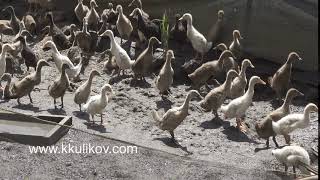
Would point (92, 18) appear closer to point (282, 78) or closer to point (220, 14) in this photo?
point (220, 14)

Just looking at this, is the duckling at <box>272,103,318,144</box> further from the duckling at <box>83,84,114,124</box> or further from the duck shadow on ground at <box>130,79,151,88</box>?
the duck shadow on ground at <box>130,79,151,88</box>

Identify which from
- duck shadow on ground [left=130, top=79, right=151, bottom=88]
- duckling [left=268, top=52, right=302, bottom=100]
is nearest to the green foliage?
duck shadow on ground [left=130, top=79, right=151, bottom=88]

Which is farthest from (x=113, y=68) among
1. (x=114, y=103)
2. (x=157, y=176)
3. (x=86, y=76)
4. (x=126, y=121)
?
(x=157, y=176)

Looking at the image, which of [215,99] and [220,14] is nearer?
[215,99]

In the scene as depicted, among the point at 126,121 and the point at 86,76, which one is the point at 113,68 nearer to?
the point at 86,76

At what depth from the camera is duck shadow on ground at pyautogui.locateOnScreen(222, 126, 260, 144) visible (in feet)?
28.3

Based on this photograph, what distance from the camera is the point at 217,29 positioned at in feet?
38.1

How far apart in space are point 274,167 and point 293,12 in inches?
163

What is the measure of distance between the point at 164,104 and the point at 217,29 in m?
2.45

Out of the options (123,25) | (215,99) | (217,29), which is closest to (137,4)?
(123,25)

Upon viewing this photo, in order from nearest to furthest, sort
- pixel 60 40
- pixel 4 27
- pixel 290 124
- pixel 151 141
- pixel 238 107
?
pixel 290 124 < pixel 151 141 < pixel 238 107 < pixel 60 40 < pixel 4 27

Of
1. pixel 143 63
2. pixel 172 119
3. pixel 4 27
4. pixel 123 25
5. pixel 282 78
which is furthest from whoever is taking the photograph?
pixel 4 27

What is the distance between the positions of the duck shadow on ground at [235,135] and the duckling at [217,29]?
308 cm

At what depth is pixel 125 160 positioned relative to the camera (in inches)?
285
